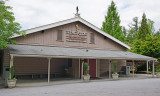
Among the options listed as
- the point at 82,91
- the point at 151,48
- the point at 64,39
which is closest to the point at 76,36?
the point at 64,39

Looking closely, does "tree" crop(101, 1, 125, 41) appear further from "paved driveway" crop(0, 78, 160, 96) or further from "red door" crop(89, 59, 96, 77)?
"paved driveway" crop(0, 78, 160, 96)

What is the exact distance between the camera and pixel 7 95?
9180 mm

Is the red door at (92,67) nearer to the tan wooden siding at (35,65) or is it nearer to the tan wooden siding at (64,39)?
the tan wooden siding at (64,39)

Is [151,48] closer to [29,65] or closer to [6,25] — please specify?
[29,65]

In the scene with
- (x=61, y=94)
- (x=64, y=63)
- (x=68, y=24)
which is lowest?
(x=61, y=94)

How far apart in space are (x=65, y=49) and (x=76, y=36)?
252 cm

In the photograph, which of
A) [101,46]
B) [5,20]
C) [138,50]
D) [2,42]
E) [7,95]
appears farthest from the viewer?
[138,50]

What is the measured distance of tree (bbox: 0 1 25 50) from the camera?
40.5 ft

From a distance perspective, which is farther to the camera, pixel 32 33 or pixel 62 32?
pixel 62 32

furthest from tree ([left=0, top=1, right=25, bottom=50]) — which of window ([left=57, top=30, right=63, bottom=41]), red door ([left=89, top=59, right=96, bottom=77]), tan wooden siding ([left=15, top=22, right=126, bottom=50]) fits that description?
red door ([left=89, top=59, right=96, bottom=77])

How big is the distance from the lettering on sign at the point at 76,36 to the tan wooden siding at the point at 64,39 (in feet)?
1.09

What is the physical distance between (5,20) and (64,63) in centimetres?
797

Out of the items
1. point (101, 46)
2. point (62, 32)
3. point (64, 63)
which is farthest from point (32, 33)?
point (101, 46)

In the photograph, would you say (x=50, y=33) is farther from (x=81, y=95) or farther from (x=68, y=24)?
(x=81, y=95)
